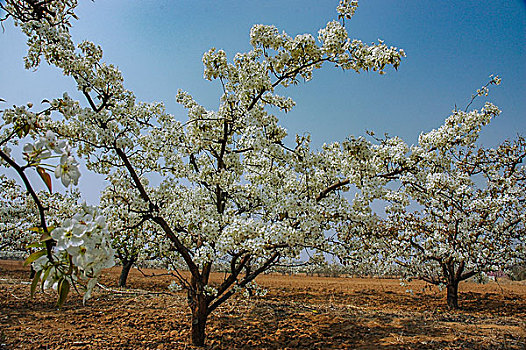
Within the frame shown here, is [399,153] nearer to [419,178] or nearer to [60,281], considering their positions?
[419,178]

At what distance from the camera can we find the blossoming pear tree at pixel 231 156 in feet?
14.4

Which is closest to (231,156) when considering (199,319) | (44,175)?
(199,319)

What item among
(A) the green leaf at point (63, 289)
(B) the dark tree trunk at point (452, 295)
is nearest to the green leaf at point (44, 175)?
(A) the green leaf at point (63, 289)

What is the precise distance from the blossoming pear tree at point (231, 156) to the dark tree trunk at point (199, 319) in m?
0.02

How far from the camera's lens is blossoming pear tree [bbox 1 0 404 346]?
14.4 feet

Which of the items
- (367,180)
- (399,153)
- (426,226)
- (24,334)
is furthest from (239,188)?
(426,226)

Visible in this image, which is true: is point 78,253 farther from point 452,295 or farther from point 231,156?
point 452,295

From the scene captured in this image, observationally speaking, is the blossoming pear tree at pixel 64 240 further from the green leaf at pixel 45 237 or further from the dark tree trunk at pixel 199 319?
the dark tree trunk at pixel 199 319

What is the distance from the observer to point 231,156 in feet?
19.7

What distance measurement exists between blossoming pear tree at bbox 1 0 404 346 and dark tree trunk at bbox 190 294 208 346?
0.02 meters

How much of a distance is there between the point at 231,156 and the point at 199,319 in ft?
9.27

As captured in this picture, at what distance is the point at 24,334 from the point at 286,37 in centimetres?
644

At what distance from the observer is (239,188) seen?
6.03m

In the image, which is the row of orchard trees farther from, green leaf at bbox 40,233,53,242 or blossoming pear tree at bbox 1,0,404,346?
green leaf at bbox 40,233,53,242
